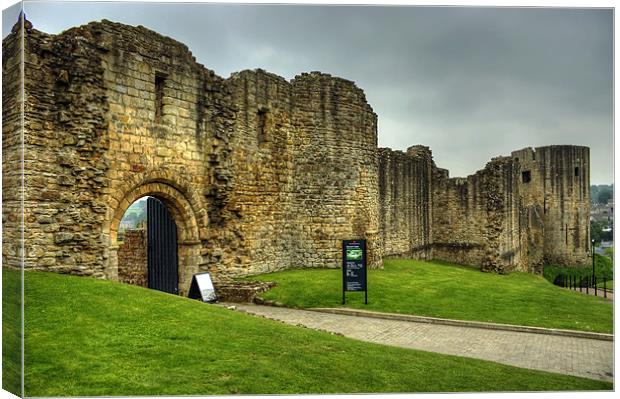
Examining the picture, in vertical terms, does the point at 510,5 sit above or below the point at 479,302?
above

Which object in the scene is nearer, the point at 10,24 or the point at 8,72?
the point at 10,24

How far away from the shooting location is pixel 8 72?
1037 centimetres

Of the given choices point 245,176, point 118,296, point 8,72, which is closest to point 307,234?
point 245,176

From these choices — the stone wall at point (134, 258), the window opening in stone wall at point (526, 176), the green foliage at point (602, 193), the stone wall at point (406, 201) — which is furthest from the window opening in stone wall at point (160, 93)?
the window opening in stone wall at point (526, 176)

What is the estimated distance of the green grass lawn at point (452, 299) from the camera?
1353 cm

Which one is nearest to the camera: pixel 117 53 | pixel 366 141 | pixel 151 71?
pixel 117 53

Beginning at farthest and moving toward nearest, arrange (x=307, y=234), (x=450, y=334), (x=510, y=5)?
(x=307, y=234) → (x=450, y=334) → (x=510, y=5)

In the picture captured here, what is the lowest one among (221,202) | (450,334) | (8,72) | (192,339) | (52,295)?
(450,334)

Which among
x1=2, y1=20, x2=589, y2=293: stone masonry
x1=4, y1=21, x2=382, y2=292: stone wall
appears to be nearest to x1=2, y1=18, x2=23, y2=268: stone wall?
x1=2, y1=20, x2=589, y2=293: stone masonry

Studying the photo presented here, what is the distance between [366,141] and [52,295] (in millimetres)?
15324

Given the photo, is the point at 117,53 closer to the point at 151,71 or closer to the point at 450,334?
the point at 151,71

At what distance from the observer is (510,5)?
9211 millimetres

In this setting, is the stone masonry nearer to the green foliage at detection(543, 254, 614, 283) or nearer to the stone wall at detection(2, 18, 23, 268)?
the stone wall at detection(2, 18, 23, 268)

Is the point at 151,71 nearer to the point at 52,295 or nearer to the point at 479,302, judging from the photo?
the point at 52,295
